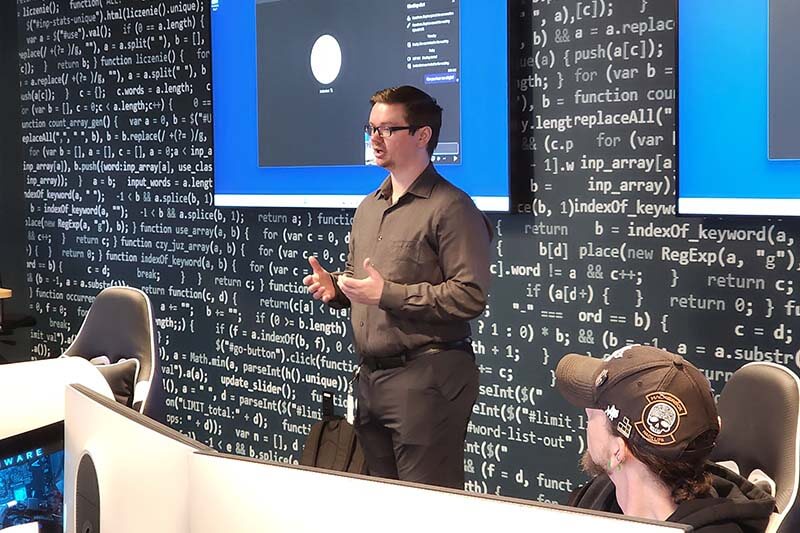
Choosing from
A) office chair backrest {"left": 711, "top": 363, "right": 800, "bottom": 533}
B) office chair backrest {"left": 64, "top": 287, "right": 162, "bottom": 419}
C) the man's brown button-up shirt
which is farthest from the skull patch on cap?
office chair backrest {"left": 64, "top": 287, "right": 162, "bottom": 419}

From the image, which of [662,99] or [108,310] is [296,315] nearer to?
[108,310]

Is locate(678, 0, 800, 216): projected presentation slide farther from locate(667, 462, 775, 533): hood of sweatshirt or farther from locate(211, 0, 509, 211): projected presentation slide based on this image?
locate(667, 462, 775, 533): hood of sweatshirt

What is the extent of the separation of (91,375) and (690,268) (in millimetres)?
2304

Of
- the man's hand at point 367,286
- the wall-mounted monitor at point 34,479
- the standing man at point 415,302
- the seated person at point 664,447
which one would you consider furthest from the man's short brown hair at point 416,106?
the wall-mounted monitor at point 34,479

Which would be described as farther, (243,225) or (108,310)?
(243,225)

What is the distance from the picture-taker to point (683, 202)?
11.3ft

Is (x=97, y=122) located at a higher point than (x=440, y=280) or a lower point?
higher

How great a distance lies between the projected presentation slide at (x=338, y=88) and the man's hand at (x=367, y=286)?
3.27 feet

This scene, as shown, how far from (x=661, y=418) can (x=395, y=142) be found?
166cm

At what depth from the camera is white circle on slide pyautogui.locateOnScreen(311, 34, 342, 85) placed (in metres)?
A: 4.49

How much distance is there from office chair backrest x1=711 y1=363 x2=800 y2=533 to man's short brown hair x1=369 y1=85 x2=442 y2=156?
1.38 m

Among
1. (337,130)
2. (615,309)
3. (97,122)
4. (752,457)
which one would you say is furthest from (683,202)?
(97,122)

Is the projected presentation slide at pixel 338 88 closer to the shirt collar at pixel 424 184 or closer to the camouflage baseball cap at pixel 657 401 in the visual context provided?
the shirt collar at pixel 424 184

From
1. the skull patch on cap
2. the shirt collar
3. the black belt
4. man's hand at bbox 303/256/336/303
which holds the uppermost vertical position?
the shirt collar
